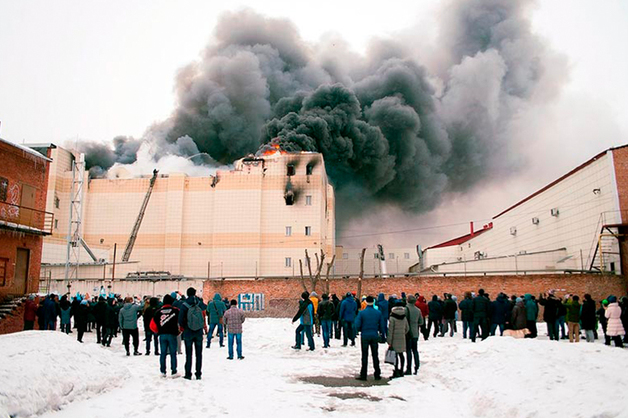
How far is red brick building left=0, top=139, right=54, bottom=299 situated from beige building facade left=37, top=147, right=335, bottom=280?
23.1 meters

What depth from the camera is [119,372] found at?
32.9 ft

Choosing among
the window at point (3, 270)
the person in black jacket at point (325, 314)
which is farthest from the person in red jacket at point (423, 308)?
the window at point (3, 270)

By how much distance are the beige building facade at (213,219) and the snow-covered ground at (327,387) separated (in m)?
35.4

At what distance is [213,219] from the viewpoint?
4859 centimetres

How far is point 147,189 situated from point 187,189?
13.2 ft

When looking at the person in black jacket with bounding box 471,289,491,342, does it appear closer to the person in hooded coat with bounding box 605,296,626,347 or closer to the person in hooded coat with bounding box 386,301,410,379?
the person in hooded coat with bounding box 605,296,626,347

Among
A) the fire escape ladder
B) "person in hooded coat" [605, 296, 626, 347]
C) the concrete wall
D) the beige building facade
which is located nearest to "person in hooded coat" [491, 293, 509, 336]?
"person in hooded coat" [605, 296, 626, 347]

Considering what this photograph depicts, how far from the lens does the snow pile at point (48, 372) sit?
7184 mm

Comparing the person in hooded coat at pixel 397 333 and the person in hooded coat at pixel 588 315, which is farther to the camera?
the person in hooded coat at pixel 588 315

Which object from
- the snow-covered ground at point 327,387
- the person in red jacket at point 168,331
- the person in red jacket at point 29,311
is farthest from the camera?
the person in red jacket at point 29,311

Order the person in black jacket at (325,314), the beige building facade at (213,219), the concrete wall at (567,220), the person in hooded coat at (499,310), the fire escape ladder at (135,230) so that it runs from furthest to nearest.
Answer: the fire escape ladder at (135,230)
the beige building facade at (213,219)
the concrete wall at (567,220)
the person in hooded coat at (499,310)
the person in black jacket at (325,314)

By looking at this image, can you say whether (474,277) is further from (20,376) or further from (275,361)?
(20,376)

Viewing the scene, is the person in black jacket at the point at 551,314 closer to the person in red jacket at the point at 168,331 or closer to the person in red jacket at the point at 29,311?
the person in red jacket at the point at 168,331

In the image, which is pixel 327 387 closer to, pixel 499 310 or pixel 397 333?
pixel 397 333
